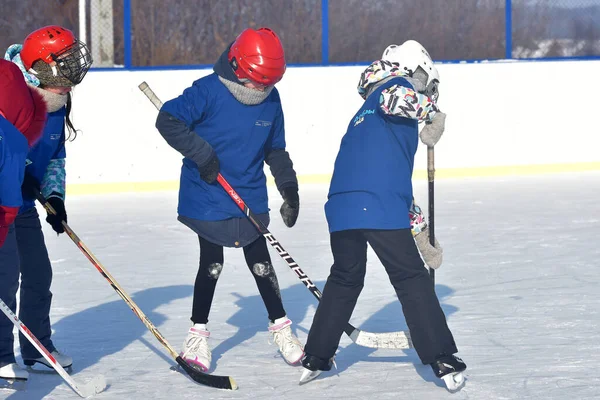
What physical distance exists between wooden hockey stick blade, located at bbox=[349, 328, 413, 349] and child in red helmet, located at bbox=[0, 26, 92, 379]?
2.87ft

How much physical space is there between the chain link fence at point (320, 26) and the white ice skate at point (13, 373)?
4946 mm

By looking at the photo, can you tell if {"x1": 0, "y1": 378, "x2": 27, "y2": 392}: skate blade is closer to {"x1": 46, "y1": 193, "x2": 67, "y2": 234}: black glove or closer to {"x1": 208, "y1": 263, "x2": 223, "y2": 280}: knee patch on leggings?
{"x1": 46, "y1": 193, "x2": 67, "y2": 234}: black glove

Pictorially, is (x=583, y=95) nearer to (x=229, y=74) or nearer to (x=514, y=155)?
(x=514, y=155)

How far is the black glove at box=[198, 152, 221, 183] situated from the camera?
11.1 ft

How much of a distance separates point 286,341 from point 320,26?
5285 millimetres

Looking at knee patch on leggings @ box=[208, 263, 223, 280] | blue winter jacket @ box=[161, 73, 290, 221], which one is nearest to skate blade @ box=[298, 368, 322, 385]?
knee patch on leggings @ box=[208, 263, 223, 280]

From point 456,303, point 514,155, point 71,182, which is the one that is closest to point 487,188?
point 514,155

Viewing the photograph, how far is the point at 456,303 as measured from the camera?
4.30 metres

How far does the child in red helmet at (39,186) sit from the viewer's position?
3242 millimetres

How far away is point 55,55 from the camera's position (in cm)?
328

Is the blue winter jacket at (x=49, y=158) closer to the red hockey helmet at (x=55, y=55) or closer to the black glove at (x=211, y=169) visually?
the red hockey helmet at (x=55, y=55)

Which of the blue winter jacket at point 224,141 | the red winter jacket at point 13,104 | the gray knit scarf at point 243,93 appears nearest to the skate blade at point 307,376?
the blue winter jacket at point 224,141

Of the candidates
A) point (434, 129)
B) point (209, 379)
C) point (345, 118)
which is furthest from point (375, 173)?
point (345, 118)

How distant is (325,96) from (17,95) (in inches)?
202
